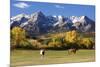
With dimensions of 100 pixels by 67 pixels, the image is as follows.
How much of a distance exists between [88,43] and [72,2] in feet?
1.79

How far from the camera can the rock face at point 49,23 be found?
7.79ft

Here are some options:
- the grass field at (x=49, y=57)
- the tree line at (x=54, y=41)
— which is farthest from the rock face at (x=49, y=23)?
the grass field at (x=49, y=57)

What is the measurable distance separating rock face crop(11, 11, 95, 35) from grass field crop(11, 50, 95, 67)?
0.24m

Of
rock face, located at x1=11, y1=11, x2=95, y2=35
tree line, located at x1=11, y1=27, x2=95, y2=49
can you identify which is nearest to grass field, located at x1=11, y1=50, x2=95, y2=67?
tree line, located at x1=11, y1=27, x2=95, y2=49

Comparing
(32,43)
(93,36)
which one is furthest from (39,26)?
(93,36)

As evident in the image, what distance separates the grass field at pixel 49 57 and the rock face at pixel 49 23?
24cm

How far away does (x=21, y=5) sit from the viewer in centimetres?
236

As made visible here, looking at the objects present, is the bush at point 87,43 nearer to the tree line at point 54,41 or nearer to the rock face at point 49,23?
the tree line at point 54,41

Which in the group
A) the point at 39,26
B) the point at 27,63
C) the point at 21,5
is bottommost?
the point at 27,63

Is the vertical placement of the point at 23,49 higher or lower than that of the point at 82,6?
lower

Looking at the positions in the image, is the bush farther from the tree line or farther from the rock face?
the rock face

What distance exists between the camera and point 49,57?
97.4 inches

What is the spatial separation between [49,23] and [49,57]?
0.39m
